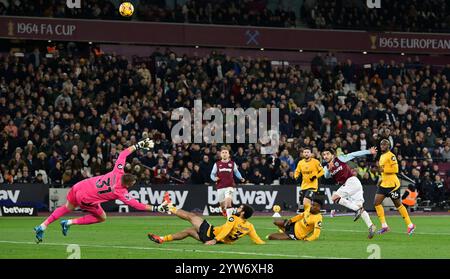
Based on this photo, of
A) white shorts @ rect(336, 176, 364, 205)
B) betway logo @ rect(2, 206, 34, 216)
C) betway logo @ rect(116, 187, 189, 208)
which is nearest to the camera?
white shorts @ rect(336, 176, 364, 205)

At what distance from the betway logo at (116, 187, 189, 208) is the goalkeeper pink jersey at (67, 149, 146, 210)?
15.7m

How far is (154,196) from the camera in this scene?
37844 millimetres

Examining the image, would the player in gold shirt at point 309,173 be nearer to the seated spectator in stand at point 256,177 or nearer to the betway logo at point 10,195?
the seated spectator in stand at point 256,177

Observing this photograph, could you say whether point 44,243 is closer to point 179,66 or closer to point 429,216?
point 429,216

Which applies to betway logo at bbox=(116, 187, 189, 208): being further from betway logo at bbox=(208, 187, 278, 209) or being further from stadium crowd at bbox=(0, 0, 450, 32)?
stadium crowd at bbox=(0, 0, 450, 32)

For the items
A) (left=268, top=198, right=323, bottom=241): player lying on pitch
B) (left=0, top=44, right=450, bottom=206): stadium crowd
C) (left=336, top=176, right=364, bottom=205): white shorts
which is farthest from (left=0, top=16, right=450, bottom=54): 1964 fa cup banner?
(left=268, top=198, right=323, bottom=241): player lying on pitch

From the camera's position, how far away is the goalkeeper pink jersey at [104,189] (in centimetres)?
2134

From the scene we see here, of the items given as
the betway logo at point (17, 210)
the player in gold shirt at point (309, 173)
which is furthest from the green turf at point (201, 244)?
the betway logo at point (17, 210)

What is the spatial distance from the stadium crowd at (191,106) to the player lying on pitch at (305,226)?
12723mm

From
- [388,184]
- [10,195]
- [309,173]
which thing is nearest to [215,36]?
[10,195]

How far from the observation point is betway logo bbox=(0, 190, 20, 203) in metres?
35.8

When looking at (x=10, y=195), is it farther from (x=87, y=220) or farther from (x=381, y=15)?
(x=381, y=15)
